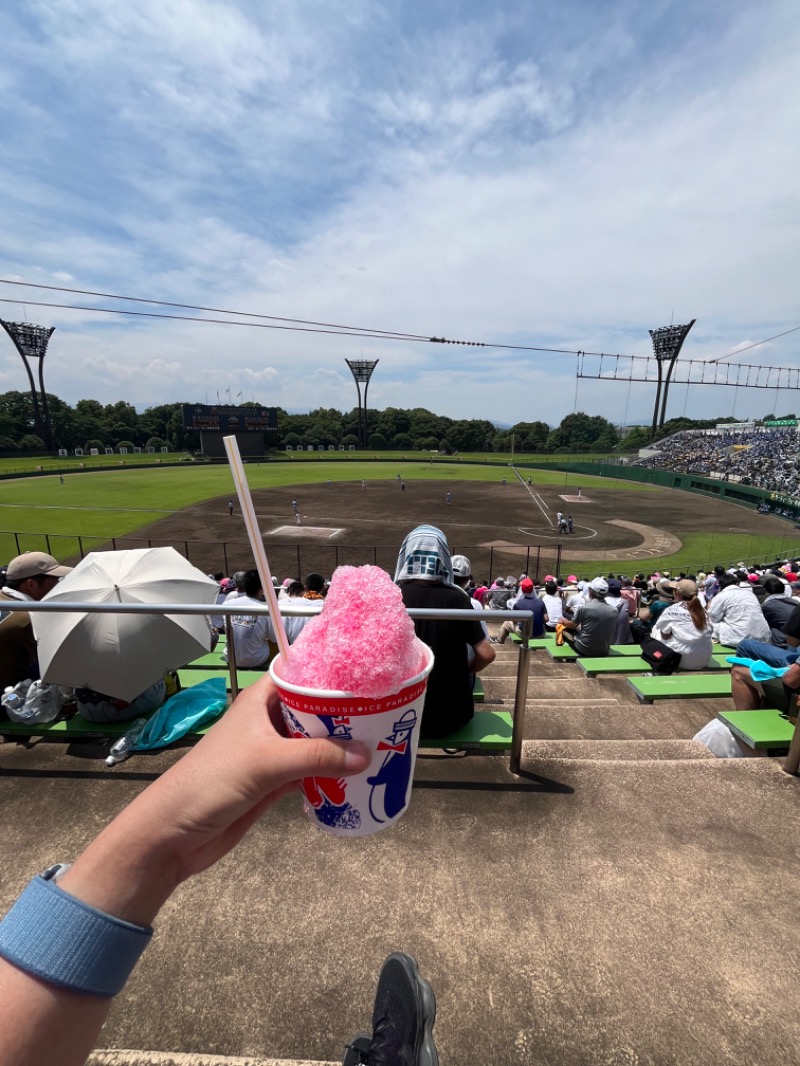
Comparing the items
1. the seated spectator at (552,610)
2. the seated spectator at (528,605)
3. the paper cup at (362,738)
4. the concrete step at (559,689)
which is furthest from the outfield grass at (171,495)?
the paper cup at (362,738)

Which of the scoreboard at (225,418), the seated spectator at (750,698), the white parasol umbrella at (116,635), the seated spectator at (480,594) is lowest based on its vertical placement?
the seated spectator at (480,594)

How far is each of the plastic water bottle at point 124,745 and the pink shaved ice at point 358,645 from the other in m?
2.27

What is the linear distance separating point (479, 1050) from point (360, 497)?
137 ft

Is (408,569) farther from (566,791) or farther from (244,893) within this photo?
(244,893)

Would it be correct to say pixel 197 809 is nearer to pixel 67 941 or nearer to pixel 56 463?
pixel 67 941

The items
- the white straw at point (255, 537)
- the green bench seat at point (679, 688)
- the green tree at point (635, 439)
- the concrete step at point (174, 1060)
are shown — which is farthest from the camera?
the green tree at point (635, 439)

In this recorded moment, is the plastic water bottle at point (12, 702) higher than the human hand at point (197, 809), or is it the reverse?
the human hand at point (197, 809)

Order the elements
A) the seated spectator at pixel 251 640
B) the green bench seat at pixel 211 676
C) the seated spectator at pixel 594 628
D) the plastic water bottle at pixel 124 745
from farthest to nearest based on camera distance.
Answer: the seated spectator at pixel 594 628, the seated spectator at pixel 251 640, the green bench seat at pixel 211 676, the plastic water bottle at pixel 124 745

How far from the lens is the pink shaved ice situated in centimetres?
120

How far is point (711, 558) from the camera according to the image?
22297 millimetres

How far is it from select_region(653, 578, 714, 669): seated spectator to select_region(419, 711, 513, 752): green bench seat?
400 cm

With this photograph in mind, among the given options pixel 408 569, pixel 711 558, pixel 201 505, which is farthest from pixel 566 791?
pixel 201 505

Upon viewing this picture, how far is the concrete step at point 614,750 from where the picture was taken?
2896 mm

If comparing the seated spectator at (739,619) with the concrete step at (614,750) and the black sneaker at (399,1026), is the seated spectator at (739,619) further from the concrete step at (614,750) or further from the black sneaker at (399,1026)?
the black sneaker at (399,1026)
